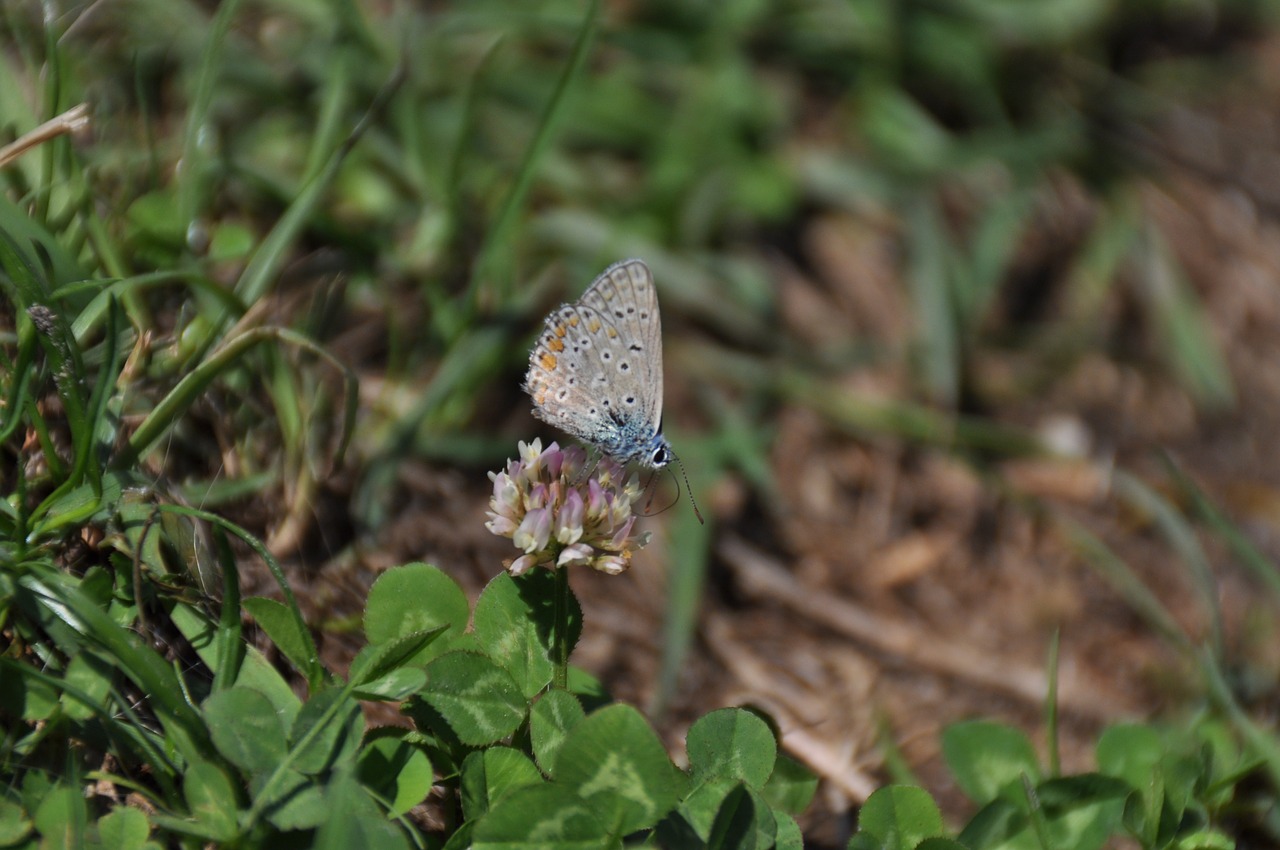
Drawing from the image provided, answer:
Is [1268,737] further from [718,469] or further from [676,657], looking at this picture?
[718,469]

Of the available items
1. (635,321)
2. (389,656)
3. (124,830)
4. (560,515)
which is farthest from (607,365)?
(124,830)

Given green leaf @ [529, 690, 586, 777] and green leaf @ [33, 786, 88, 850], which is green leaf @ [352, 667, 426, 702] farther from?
green leaf @ [33, 786, 88, 850]

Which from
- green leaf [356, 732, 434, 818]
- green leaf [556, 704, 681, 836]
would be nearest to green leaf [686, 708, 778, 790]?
green leaf [556, 704, 681, 836]

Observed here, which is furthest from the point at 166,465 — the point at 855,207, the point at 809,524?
the point at 855,207

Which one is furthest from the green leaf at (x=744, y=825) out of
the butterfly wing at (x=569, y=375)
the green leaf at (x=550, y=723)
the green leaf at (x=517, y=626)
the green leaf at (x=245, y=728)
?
the butterfly wing at (x=569, y=375)

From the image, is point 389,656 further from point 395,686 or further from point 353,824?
point 353,824
